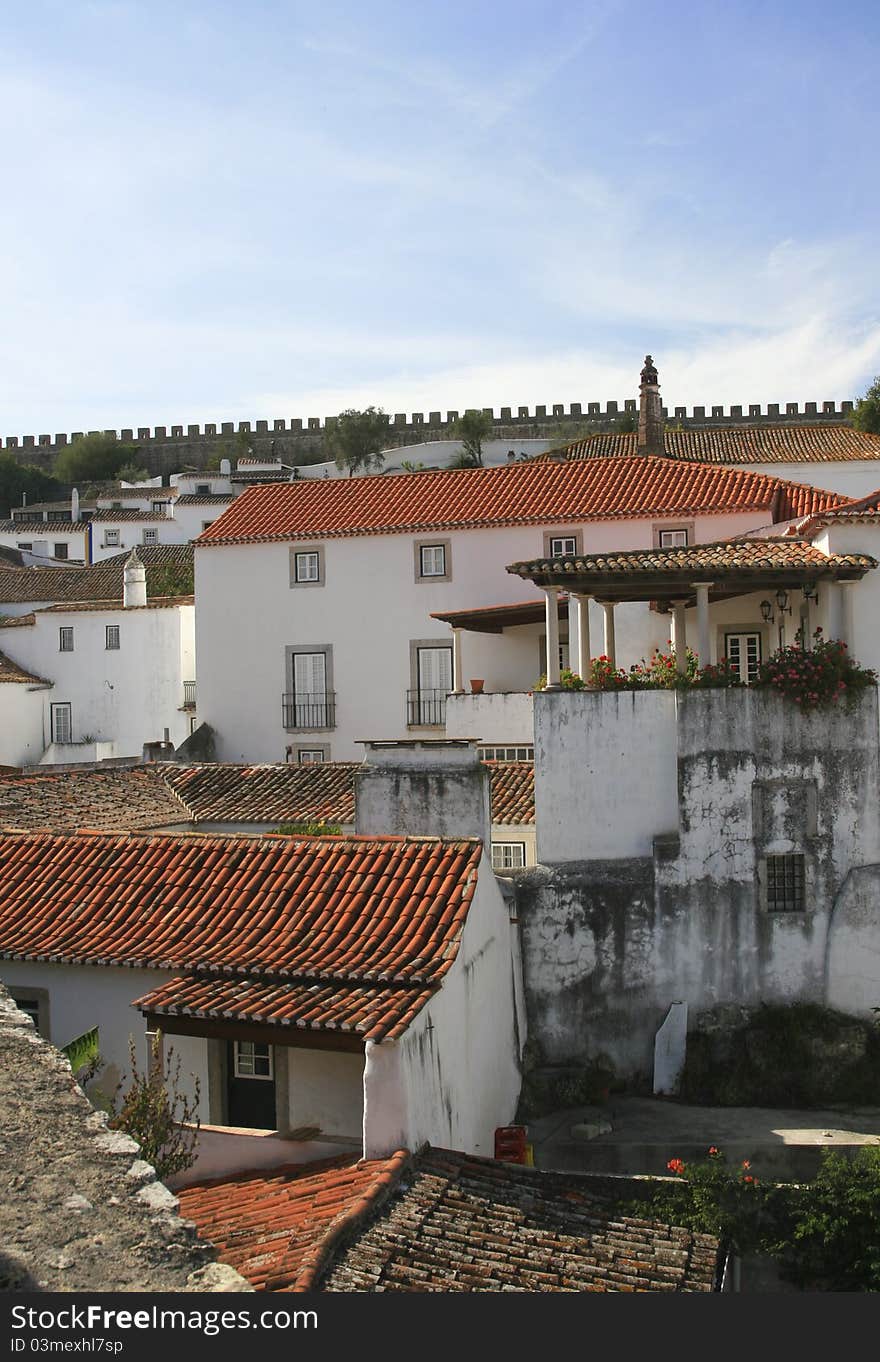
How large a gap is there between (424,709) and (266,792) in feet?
Answer: 24.0

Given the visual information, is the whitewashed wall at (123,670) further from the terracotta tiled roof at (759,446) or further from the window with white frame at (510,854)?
the window with white frame at (510,854)

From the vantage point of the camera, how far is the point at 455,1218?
33.7ft

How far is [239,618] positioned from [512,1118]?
2089cm

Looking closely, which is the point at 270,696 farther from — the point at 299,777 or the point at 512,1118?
the point at 512,1118

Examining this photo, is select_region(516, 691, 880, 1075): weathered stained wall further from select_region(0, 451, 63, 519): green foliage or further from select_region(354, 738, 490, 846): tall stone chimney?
select_region(0, 451, 63, 519): green foliage

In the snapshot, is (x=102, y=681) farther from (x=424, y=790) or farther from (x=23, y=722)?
(x=424, y=790)

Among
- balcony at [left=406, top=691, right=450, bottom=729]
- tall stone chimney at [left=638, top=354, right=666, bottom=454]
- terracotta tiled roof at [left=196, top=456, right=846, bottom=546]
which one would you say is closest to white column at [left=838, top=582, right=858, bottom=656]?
terracotta tiled roof at [left=196, top=456, right=846, bottom=546]

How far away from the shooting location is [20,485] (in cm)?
8350

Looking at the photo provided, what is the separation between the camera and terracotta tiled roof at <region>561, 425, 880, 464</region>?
48.4 m

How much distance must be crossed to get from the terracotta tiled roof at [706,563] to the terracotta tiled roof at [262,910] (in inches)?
205

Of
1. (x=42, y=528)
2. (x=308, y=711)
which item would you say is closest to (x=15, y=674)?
(x=308, y=711)

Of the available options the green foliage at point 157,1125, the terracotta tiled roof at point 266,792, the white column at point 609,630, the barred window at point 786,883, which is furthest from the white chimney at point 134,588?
the green foliage at point 157,1125

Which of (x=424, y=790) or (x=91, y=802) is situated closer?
(x=424, y=790)

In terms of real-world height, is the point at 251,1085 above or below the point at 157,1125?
below
